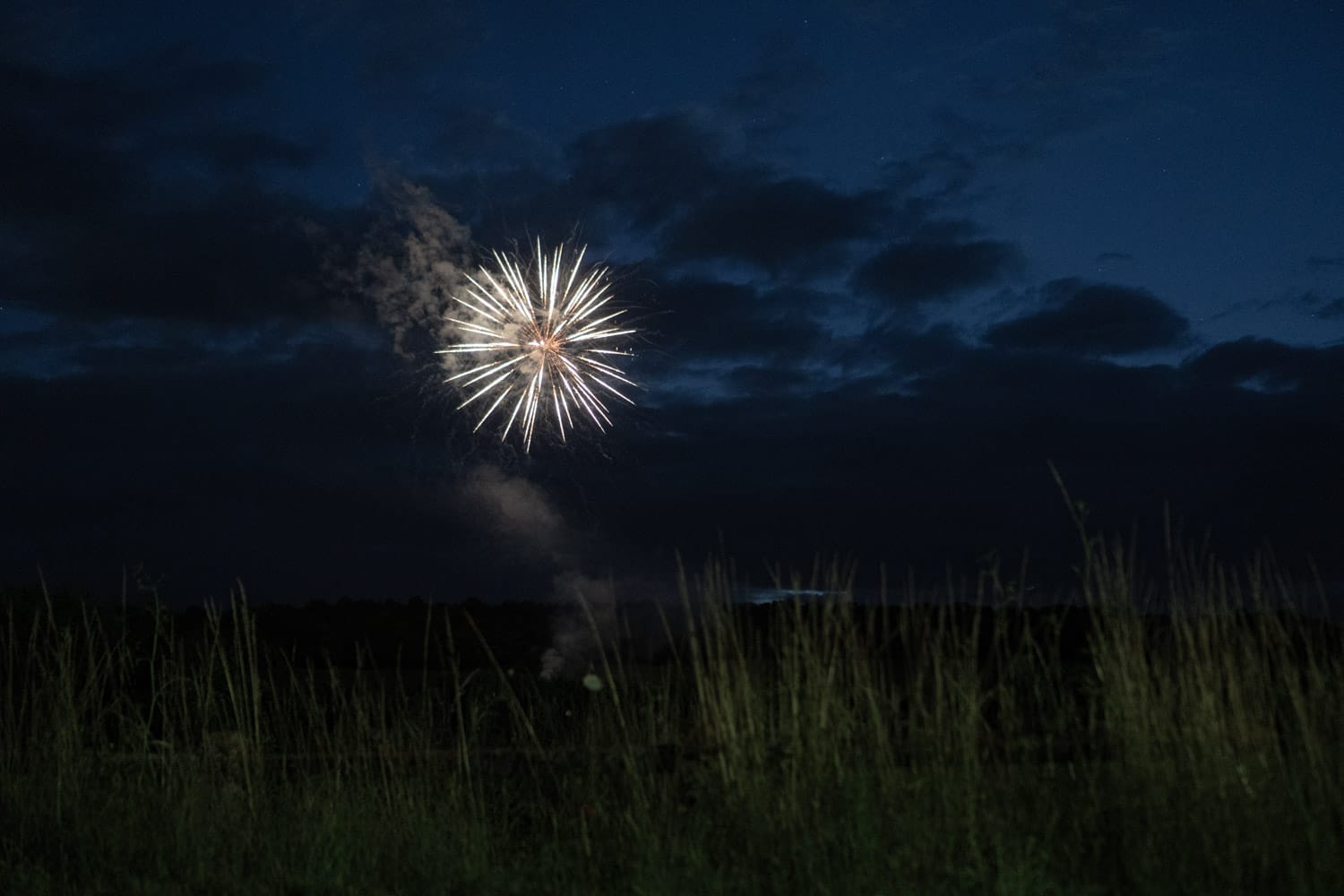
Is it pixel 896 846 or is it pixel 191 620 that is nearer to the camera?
pixel 896 846

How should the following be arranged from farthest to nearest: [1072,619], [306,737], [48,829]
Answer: [306,737] < [1072,619] < [48,829]

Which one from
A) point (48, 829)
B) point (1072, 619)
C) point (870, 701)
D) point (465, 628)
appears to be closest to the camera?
point (870, 701)

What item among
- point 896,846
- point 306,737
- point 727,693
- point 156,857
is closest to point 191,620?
point 306,737

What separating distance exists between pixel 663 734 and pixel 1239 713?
10.3ft

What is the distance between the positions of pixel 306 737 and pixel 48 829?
12.5ft

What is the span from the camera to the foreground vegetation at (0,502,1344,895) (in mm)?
5223

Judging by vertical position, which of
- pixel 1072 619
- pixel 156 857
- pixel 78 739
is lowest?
pixel 156 857

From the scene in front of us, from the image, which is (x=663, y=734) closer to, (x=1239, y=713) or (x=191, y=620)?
(x=1239, y=713)

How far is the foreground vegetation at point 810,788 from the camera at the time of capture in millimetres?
5223

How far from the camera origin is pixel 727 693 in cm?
616

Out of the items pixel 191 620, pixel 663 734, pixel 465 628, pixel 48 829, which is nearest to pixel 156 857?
pixel 48 829

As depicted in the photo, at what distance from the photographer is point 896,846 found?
5258 millimetres

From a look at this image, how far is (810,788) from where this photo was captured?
19.0 ft

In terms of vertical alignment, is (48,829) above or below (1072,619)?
below
